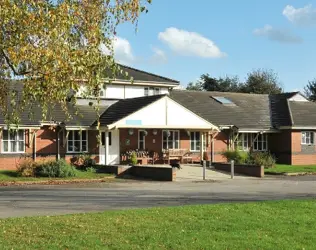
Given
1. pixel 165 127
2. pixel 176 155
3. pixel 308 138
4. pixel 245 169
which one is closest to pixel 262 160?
pixel 245 169

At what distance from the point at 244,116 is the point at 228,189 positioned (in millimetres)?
18507

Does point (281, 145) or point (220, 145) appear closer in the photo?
point (220, 145)

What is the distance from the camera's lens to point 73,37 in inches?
374

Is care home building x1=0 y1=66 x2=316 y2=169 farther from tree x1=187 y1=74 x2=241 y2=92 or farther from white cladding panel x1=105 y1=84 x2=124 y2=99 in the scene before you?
tree x1=187 y1=74 x2=241 y2=92

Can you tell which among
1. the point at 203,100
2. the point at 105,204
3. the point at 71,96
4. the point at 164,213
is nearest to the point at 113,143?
the point at 203,100

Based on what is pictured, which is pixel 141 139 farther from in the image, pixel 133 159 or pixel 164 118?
pixel 133 159

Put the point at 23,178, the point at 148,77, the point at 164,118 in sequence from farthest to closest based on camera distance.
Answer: the point at 148,77 < the point at 164,118 < the point at 23,178

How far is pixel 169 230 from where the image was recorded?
32.8 feet

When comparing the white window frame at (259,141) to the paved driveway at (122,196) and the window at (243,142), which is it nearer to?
the window at (243,142)

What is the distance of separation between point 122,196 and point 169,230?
8281mm

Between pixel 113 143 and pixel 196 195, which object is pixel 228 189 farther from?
pixel 113 143

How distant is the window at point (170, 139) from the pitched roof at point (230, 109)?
2596 mm

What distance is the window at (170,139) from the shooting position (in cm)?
3475

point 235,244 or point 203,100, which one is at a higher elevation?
point 203,100
